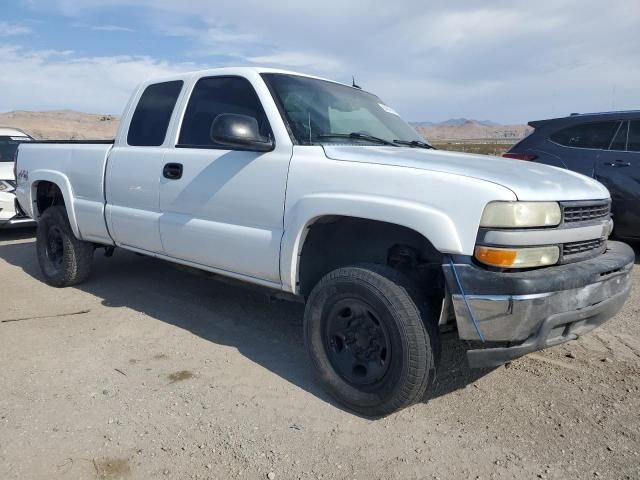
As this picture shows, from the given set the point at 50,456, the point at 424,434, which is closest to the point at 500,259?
the point at 424,434

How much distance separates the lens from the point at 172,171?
4086 mm

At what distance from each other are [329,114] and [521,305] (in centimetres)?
188

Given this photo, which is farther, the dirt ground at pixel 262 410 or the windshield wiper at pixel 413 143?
the windshield wiper at pixel 413 143

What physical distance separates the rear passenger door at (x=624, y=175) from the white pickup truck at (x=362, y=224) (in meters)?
3.14

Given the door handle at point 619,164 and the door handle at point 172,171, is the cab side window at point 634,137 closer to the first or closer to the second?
the door handle at point 619,164

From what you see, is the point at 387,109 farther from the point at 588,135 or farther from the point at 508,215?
the point at 588,135

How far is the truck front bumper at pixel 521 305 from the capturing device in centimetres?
257

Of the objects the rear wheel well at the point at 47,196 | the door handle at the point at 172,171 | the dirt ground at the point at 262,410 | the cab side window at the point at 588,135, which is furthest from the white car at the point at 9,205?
the cab side window at the point at 588,135

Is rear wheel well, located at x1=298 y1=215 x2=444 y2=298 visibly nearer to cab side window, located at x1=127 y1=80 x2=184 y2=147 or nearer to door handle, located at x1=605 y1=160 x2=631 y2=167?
cab side window, located at x1=127 y1=80 x2=184 y2=147

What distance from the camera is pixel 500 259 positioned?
2594mm

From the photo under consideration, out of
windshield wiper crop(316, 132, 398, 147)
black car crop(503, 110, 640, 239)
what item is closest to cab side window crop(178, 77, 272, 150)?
windshield wiper crop(316, 132, 398, 147)

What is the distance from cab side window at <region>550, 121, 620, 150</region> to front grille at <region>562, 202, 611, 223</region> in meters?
3.78

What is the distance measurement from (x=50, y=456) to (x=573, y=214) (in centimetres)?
290

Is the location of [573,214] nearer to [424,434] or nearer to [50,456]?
[424,434]
